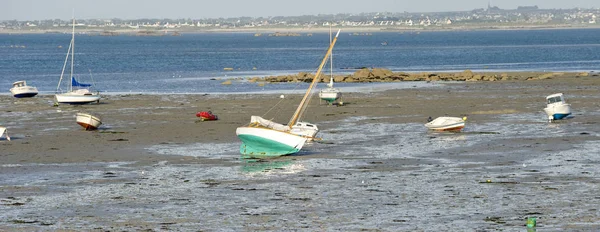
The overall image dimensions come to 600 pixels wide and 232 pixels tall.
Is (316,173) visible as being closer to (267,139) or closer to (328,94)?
(267,139)

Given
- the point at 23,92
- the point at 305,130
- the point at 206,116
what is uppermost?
Answer: the point at 305,130

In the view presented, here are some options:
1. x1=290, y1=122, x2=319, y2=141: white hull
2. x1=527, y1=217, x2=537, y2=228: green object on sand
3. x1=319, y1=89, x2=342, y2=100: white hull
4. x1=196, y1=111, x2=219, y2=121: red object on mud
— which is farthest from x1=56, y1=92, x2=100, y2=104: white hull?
x1=527, y1=217, x2=537, y2=228: green object on sand

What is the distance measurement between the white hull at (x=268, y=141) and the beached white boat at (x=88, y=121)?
1203 centimetres

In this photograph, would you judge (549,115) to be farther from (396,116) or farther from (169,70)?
(169,70)

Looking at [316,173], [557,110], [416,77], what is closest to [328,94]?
[557,110]

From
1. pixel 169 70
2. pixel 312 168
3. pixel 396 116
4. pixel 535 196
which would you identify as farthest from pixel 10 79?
pixel 535 196

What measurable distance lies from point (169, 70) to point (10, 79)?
23031 millimetres

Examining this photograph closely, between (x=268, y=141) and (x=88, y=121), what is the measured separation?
13.2 m

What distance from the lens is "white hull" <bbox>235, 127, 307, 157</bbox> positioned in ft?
133

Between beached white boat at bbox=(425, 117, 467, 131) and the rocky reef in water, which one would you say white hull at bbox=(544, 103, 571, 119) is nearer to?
beached white boat at bbox=(425, 117, 467, 131)

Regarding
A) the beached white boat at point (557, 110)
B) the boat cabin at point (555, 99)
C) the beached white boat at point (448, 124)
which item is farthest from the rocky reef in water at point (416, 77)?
the beached white boat at point (448, 124)

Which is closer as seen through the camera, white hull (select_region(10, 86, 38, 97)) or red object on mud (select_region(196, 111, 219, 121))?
red object on mud (select_region(196, 111, 219, 121))

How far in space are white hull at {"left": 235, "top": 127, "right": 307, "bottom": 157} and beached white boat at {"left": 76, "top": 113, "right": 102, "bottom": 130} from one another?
474 inches

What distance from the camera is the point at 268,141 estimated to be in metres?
40.6
